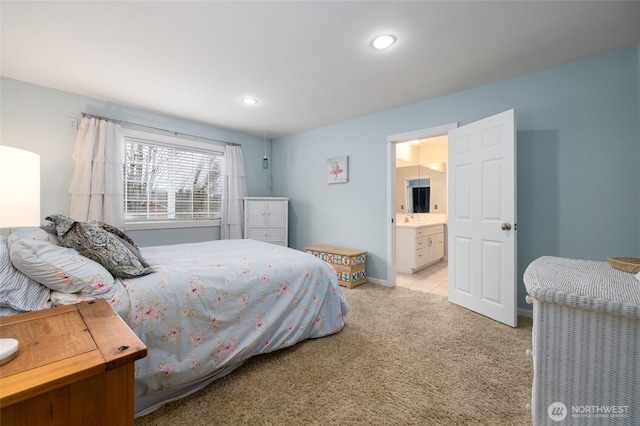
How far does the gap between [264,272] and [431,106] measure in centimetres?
278

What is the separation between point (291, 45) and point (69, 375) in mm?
2315

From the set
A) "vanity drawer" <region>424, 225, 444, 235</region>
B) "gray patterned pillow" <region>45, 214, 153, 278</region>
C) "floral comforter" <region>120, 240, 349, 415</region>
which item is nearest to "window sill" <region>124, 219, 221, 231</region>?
"floral comforter" <region>120, 240, 349, 415</region>

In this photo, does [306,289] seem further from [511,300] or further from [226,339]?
[511,300]

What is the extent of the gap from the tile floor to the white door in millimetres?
571

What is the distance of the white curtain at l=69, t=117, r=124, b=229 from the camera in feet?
9.70

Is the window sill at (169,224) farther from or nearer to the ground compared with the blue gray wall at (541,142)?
nearer to the ground

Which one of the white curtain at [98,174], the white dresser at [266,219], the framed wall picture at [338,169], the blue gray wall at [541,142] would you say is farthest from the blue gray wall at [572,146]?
the white curtain at [98,174]

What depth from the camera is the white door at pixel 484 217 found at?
7.97 ft

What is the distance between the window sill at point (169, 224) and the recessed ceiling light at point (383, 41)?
131 inches

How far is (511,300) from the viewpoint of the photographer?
7.91 feet

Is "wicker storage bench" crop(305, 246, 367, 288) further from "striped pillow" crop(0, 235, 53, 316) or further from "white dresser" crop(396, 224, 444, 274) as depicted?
"striped pillow" crop(0, 235, 53, 316)

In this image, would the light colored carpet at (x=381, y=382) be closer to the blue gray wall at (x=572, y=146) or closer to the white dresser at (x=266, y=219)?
the blue gray wall at (x=572, y=146)

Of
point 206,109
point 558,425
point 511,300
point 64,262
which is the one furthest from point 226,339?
point 206,109

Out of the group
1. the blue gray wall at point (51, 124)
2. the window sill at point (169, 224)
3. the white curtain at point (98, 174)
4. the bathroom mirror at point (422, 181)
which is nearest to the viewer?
the blue gray wall at point (51, 124)
